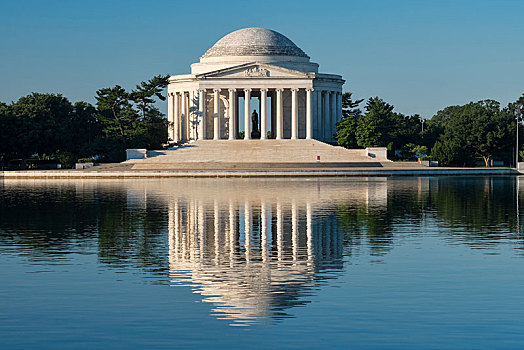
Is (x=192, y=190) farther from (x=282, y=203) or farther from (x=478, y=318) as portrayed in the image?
(x=478, y=318)

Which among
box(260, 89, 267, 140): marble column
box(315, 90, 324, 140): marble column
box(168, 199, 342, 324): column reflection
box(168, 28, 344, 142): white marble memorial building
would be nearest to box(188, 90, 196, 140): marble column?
box(168, 28, 344, 142): white marble memorial building

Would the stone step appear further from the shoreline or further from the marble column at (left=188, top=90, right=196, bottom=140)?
the shoreline

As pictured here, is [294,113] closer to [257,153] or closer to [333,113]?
[333,113]

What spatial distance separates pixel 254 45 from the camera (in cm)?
12406

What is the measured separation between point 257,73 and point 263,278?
98933 mm

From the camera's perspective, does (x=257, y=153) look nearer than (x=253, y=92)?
Yes

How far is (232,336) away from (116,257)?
419 inches

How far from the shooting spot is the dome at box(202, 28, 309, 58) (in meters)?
123

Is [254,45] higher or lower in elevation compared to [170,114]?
higher

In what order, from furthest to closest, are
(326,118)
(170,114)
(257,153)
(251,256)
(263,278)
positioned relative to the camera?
1. (170,114)
2. (326,118)
3. (257,153)
4. (251,256)
5. (263,278)

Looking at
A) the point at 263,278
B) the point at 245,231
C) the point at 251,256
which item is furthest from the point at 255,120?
the point at 263,278

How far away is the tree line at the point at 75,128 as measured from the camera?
10775 cm

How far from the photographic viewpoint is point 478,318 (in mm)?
15633

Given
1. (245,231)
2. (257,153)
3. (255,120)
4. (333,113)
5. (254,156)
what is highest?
(333,113)
